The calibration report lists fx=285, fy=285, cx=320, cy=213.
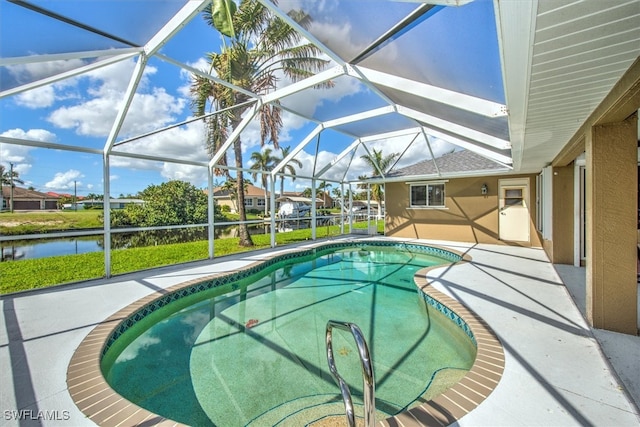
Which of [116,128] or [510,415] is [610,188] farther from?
[116,128]

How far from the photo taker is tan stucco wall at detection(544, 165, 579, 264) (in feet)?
22.5

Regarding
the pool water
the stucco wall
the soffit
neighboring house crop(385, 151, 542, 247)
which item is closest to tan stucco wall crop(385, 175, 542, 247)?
neighboring house crop(385, 151, 542, 247)

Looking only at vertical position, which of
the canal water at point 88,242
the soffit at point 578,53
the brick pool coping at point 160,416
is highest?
the soffit at point 578,53

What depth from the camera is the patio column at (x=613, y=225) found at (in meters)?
3.38

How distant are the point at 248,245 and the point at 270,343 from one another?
28.8ft

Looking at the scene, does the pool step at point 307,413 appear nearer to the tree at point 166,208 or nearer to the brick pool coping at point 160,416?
the brick pool coping at point 160,416

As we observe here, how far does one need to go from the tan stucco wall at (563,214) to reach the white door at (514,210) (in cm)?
401

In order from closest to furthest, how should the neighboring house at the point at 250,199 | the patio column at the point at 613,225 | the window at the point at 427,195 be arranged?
the patio column at the point at 613,225
the window at the point at 427,195
the neighboring house at the point at 250,199

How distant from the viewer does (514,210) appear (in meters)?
11.0

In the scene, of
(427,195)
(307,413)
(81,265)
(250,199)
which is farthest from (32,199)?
(307,413)

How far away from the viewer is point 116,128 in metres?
5.79

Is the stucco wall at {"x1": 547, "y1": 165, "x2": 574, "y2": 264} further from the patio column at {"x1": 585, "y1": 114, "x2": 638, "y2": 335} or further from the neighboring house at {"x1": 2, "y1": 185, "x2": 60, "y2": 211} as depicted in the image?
the neighboring house at {"x1": 2, "y1": 185, "x2": 60, "y2": 211}

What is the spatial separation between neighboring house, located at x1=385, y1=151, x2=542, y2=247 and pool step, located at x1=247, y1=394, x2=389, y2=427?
9.76m

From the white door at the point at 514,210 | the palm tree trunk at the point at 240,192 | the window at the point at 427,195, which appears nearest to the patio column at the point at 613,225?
the white door at the point at 514,210
